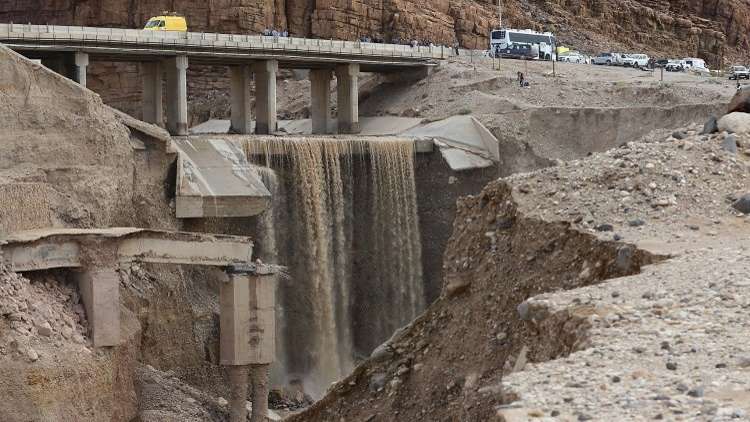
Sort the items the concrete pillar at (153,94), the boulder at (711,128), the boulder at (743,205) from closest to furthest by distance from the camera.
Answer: the boulder at (743,205)
the boulder at (711,128)
the concrete pillar at (153,94)

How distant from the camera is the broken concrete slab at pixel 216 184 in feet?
112

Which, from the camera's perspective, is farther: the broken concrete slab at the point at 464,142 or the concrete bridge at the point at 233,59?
the broken concrete slab at the point at 464,142

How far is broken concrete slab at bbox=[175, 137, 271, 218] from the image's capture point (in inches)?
1340

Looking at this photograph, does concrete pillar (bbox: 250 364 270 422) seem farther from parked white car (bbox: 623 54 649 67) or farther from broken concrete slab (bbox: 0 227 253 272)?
parked white car (bbox: 623 54 649 67)

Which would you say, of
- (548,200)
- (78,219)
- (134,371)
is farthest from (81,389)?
(548,200)

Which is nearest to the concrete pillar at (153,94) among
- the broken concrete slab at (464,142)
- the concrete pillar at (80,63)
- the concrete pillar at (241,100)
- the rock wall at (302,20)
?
the concrete pillar at (241,100)

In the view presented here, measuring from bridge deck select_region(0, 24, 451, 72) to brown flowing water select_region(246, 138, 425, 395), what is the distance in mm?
8252

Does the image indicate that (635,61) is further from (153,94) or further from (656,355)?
(656,355)

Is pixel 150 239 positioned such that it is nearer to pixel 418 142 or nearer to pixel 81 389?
pixel 81 389

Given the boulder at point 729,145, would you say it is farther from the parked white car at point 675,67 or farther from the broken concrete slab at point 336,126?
the parked white car at point 675,67

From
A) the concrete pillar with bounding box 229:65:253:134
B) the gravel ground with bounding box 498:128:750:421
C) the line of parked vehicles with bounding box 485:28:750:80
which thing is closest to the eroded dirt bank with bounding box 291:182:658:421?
the gravel ground with bounding box 498:128:750:421

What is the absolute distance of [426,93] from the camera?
51.9 m

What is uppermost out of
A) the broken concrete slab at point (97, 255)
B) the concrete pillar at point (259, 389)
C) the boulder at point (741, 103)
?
the boulder at point (741, 103)

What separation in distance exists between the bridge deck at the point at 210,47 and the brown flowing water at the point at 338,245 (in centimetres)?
825
